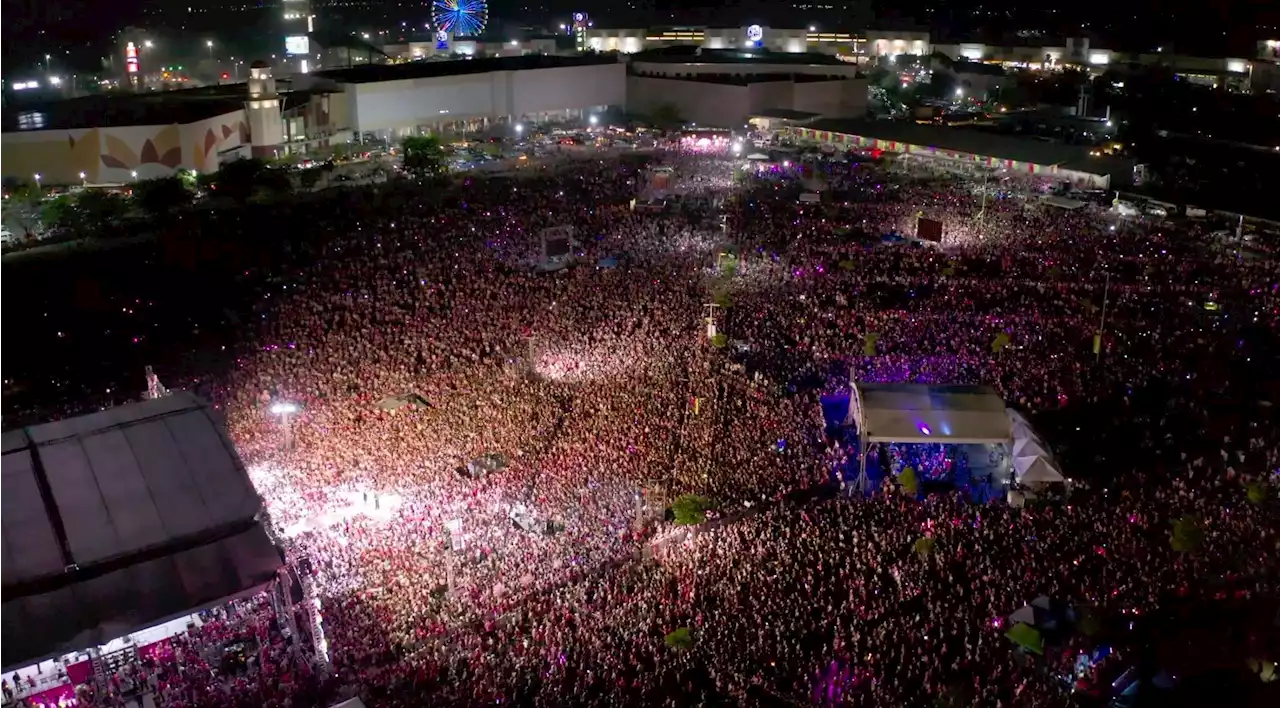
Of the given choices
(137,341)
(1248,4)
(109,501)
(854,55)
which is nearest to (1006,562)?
(109,501)

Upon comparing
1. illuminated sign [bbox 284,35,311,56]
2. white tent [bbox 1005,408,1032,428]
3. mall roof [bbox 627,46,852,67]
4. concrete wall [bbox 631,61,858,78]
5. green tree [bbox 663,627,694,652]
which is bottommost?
green tree [bbox 663,627,694,652]

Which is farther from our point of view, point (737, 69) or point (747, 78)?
point (737, 69)

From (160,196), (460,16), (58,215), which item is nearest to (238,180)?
(160,196)

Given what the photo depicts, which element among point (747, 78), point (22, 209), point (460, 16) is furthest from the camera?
point (460, 16)

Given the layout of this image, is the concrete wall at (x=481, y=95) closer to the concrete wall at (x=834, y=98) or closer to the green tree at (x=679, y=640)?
the concrete wall at (x=834, y=98)

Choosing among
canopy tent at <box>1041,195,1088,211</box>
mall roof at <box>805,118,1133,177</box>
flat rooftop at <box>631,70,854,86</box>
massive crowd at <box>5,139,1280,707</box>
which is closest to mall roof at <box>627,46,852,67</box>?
flat rooftop at <box>631,70,854,86</box>

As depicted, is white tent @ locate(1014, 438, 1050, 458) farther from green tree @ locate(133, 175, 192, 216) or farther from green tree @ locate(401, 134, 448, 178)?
green tree @ locate(401, 134, 448, 178)

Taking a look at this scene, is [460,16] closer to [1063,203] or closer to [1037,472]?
[1063,203]

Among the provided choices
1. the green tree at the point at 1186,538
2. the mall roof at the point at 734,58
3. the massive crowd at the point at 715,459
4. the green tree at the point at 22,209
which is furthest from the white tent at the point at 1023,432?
the mall roof at the point at 734,58
